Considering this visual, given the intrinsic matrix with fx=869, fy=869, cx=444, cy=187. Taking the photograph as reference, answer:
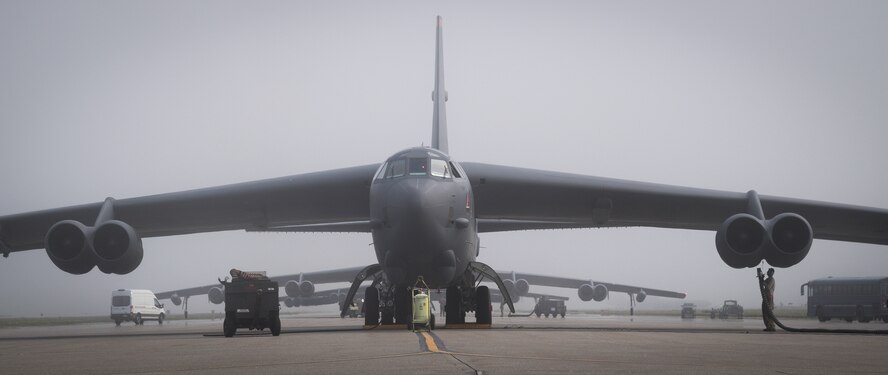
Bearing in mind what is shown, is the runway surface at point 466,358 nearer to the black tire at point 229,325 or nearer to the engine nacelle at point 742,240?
the black tire at point 229,325

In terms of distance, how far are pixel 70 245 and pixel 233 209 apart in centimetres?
390

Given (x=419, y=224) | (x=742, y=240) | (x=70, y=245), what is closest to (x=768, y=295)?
(x=742, y=240)

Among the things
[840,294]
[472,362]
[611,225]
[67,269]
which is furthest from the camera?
[840,294]

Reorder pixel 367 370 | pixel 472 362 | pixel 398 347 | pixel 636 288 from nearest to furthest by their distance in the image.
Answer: pixel 367 370, pixel 472 362, pixel 398 347, pixel 636 288

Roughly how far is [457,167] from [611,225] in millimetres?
6034

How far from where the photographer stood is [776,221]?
60.6 ft

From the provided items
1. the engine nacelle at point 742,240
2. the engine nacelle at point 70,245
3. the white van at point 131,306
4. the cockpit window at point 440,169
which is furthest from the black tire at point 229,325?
the white van at point 131,306

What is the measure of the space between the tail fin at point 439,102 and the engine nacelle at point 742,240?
724 centimetres

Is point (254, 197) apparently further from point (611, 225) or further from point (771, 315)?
point (771, 315)

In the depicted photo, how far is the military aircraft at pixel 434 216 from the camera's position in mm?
17422

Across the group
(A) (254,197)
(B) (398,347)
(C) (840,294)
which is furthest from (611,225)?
(C) (840,294)

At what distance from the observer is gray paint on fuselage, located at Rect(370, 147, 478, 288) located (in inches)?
664

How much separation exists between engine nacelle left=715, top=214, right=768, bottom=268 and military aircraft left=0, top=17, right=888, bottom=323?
0.09 feet

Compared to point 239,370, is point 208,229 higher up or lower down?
higher up
